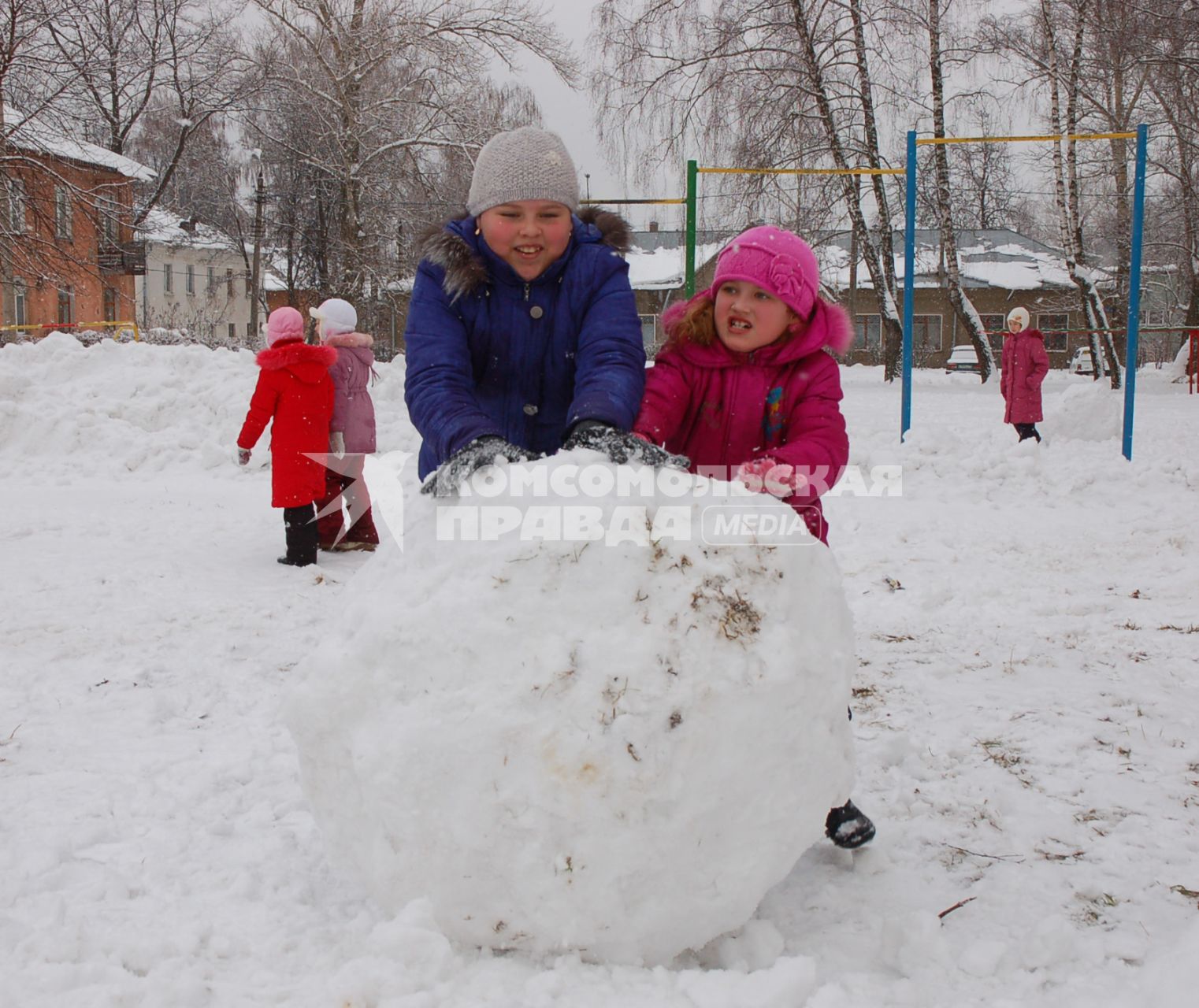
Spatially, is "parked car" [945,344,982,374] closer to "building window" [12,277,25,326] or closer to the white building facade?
the white building facade

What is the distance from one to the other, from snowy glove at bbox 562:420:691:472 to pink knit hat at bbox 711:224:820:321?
659 mm

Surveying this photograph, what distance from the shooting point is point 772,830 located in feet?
6.28

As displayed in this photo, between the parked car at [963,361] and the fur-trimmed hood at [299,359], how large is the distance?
24.4 metres

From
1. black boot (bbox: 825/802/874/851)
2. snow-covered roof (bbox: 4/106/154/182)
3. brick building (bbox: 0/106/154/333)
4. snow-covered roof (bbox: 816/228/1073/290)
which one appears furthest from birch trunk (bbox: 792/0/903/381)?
snow-covered roof (bbox: 816/228/1073/290)

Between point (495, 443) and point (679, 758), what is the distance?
2.43 ft

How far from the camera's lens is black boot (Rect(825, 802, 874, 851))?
243cm

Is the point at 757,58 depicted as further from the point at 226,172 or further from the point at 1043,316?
the point at 1043,316

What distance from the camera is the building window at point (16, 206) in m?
12.8

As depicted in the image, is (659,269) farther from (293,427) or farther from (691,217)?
(293,427)

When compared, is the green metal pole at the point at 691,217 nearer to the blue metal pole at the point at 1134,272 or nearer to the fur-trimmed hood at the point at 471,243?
the blue metal pole at the point at 1134,272

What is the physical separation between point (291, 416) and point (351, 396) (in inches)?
26.9

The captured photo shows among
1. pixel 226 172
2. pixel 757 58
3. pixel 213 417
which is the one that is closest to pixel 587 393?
pixel 213 417

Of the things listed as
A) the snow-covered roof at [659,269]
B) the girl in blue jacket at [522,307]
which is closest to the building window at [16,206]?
the girl in blue jacket at [522,307]

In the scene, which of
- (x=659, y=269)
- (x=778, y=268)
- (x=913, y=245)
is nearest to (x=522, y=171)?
(x=778, y=268)
